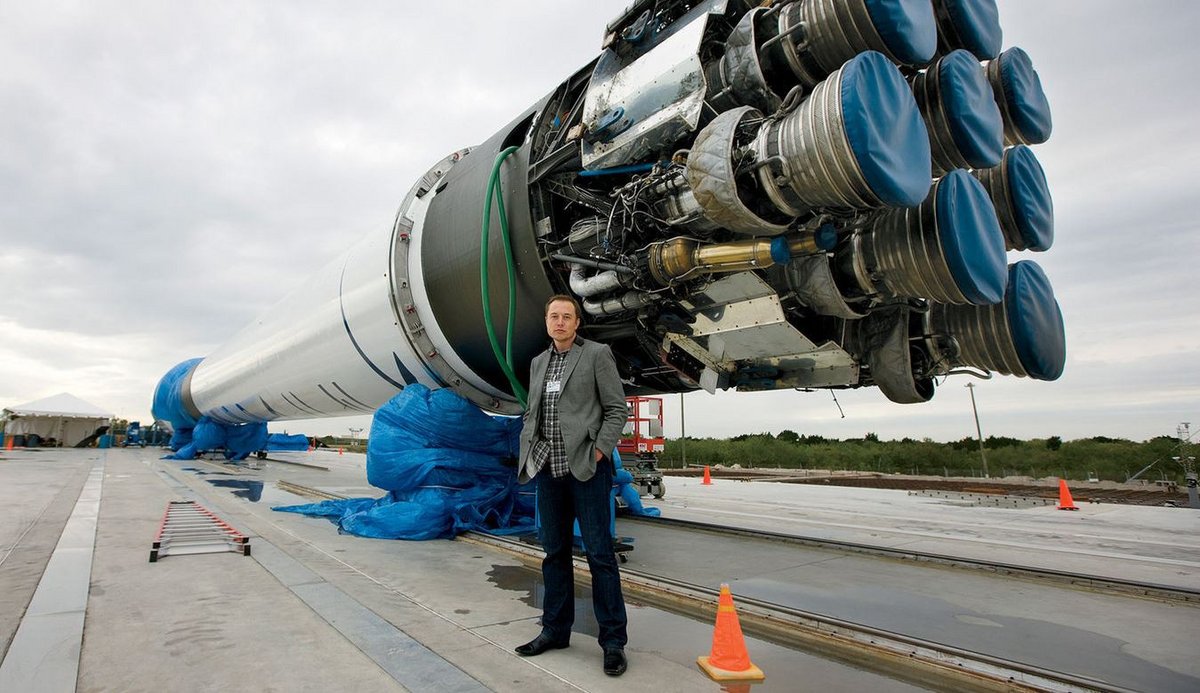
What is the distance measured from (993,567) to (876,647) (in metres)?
2.03

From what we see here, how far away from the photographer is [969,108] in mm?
2613

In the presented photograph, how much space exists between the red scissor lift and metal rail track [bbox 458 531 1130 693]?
4.82 meters

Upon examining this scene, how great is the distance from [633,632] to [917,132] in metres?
2.36

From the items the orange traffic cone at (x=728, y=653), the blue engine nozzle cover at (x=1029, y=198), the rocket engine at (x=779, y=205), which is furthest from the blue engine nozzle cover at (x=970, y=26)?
the orange traffic cone at (x=728, y=653)

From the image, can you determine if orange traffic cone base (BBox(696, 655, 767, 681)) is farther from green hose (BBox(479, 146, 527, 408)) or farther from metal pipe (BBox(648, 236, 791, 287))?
green hose (BBox(479, 146, 527, 408))

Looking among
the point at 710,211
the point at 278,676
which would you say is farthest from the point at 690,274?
the point at 278,676

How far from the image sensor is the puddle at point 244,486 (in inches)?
303

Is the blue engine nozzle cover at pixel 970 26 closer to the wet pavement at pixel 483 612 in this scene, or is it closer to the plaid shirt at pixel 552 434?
the plaid shirt at pixel 552 434

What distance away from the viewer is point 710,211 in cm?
260

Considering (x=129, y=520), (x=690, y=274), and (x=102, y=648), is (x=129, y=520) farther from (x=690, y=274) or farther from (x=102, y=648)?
(x=690, y=274)

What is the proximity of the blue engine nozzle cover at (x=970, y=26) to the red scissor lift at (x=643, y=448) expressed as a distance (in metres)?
5.53

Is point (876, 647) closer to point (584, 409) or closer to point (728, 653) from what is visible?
point (728, 653)

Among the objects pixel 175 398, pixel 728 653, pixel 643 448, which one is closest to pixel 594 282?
pixel 728 653

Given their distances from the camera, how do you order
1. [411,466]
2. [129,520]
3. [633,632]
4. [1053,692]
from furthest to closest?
[129,520], [411,466], [633,632], [1053,692]
